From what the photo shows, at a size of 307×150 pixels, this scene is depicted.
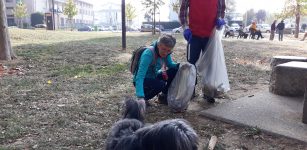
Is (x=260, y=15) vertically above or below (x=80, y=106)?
above

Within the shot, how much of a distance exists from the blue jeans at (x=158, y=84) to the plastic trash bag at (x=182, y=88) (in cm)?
17

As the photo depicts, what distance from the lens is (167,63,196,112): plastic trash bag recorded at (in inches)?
167

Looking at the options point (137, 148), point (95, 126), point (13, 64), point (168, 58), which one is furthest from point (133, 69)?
point (13, 64)

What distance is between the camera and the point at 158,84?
4.50m

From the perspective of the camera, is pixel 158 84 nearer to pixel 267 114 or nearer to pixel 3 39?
pixel 267 114

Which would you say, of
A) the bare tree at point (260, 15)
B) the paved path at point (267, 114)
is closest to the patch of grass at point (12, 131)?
the paved path at point (267, 114)

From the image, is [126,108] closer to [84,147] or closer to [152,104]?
[84,147]

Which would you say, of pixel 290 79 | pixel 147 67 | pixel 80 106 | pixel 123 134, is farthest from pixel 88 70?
pixel 123 134

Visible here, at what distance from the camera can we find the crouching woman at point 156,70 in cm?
399

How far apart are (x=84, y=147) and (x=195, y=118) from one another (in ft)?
4.91

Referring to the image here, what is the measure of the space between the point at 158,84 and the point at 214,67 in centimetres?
Answer: 81

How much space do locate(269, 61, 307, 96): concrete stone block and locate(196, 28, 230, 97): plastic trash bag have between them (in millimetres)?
1066

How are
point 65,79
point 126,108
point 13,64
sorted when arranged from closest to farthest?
1. point 126,108
2. point 65,79
3. point 13,64

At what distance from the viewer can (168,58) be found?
452cm
